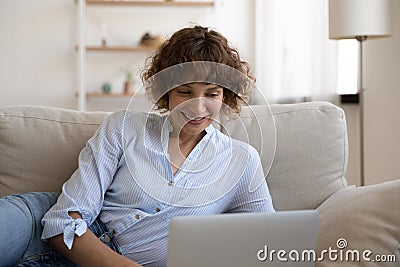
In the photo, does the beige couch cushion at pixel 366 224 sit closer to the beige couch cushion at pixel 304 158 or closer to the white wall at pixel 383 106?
the beige couch cushion at pixel 304 158

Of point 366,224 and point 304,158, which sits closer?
point 366,224

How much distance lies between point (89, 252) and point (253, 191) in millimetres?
444

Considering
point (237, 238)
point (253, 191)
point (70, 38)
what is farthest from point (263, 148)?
point (70, 38)

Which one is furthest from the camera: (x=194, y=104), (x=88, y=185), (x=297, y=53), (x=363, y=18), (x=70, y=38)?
(x=70, y=38)

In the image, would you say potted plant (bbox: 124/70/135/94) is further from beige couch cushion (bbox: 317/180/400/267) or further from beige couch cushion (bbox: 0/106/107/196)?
beige couch cushion (bbox: 317/180/400/267)

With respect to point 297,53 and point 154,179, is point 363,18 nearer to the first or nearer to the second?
point 297,53

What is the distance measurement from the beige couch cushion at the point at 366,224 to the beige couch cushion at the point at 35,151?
27.8 inches

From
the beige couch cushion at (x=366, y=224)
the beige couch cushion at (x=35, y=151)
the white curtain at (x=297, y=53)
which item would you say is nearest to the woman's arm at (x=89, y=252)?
the beige couch cushion at (x=35, y=151)

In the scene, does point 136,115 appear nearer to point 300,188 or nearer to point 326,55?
point 300,188

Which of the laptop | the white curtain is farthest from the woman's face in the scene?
the white curtain

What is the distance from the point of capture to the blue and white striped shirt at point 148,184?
1711mm

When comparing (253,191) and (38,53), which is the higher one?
(38,53)

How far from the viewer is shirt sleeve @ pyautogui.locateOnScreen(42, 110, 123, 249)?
1.63m

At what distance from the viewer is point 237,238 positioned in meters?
1.08
